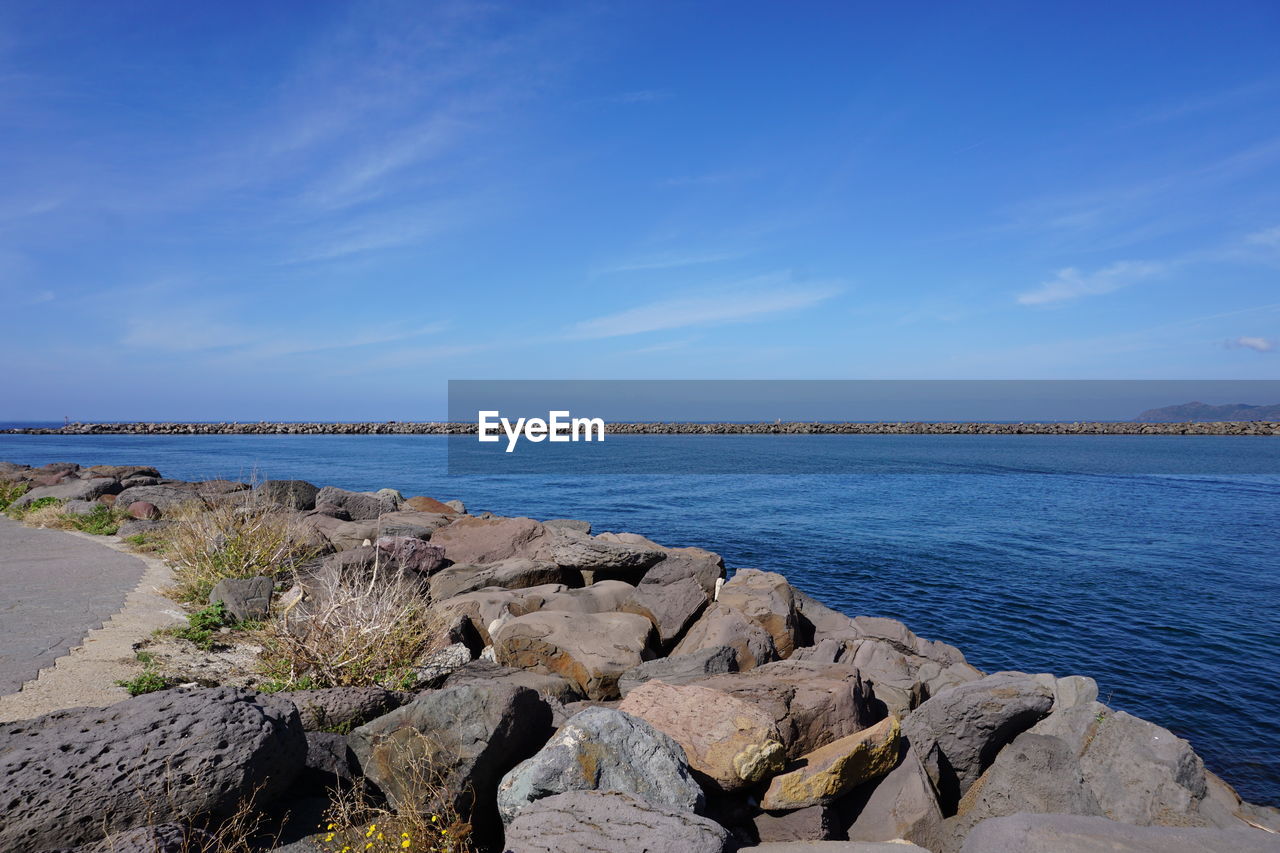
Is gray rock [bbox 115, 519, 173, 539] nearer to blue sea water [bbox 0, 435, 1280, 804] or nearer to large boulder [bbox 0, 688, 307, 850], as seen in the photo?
blue sea water [bbox 0, 435, 1280, 804]

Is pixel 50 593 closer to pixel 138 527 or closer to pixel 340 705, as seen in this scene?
pixel 138 527

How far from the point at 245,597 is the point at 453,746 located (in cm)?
682

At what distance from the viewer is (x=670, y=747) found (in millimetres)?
5742

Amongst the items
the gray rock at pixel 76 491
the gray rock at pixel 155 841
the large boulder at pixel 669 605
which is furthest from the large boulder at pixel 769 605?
the gray rock at pixel 76 491

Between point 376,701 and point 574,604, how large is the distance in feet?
15.7

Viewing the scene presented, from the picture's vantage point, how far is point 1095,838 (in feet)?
17.2

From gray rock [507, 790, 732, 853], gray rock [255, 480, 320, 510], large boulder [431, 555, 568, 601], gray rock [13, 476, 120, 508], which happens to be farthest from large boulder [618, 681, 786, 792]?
gray rock [13, 476, 120, 508]

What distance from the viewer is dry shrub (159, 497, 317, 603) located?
12.5 m

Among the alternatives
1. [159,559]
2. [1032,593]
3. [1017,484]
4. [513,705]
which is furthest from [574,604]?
[1017,484]

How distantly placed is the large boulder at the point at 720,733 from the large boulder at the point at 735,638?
122 inches

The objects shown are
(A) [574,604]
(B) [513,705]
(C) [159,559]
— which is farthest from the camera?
(C) [159,559]

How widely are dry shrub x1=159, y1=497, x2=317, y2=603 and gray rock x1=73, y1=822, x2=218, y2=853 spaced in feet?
24.7

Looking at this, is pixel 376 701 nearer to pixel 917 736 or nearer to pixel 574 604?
pixel 574 604

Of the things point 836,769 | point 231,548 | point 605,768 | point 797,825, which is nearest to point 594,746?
point 605,768
